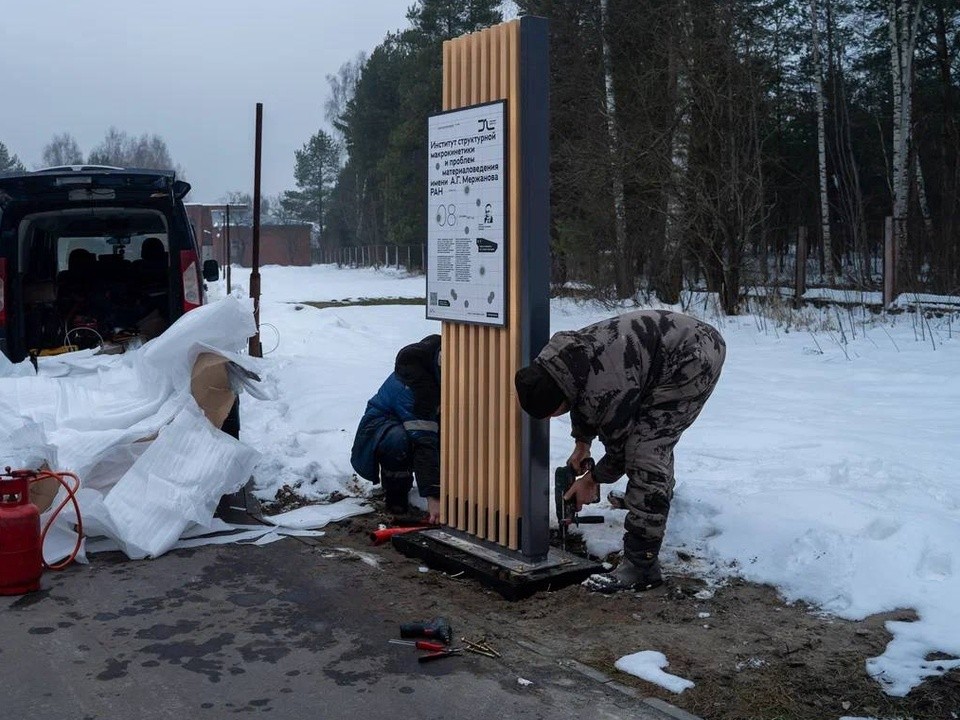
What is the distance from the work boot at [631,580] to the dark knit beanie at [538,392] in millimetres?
878

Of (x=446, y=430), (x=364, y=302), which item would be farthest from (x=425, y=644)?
(x=364, y=302)

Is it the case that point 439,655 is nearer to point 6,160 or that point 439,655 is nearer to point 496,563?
point 496,563

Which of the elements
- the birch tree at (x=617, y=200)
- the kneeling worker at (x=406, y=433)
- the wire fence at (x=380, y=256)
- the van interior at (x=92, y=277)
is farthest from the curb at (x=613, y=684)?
the wire fence at (x=380, y=256)

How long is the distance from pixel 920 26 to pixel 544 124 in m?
29.5

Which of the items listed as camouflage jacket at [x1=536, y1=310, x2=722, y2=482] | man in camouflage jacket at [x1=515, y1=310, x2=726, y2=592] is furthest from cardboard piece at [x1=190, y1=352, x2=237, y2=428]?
camouflage jacket at [x1=536, y1=310, x2=722, y2=482]

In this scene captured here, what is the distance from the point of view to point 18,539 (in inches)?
203

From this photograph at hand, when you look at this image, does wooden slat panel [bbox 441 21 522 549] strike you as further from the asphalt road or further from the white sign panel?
the asphalt road

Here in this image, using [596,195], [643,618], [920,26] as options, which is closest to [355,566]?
[643,618]

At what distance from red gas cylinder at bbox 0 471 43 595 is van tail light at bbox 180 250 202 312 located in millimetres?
2778

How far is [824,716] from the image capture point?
371 centimetres

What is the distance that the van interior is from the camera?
8414 mm

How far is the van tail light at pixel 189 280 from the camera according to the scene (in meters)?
7.91

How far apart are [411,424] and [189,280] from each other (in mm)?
2525

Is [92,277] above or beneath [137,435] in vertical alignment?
above
